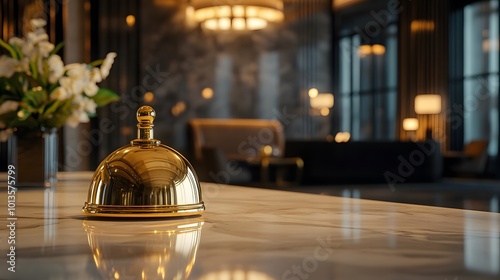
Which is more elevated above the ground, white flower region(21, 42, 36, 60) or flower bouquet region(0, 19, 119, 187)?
white flower region(21, 42, 36, 60)

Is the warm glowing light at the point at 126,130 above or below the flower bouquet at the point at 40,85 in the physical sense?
below

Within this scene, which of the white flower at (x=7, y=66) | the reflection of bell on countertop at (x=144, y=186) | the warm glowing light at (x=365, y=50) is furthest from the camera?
the warm glowing light at (x=365, y=50)

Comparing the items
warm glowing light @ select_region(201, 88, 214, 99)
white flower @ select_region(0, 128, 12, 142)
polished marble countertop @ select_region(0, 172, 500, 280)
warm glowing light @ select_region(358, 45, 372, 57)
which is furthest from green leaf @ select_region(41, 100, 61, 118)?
warm glowing light @ select_region(358, 45, 372, 57)

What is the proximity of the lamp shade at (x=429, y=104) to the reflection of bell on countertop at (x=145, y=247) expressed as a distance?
7670mm

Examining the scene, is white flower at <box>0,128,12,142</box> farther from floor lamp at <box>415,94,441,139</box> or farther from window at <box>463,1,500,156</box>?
window at <box>463,1,500,156</box>

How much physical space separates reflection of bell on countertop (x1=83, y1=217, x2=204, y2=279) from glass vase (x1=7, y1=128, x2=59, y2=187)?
798 millimetres

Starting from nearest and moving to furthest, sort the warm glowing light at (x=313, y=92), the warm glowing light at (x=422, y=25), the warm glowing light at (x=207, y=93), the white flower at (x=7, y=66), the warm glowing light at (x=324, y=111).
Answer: the white flower at (x=7, y=66), the warm glowing light at (x=207, y=93), the warm glowing light at (x=422, y=25), the warm glowing light at (x=313, y=92), the warm glowing light at (x=324, y=111)

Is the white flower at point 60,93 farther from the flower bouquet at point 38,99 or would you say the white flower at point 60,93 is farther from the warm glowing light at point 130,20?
the warm glowing light at point 130,20

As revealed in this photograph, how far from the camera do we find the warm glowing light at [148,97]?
27.3 ft

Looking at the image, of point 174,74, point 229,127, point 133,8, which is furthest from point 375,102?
point 133,8

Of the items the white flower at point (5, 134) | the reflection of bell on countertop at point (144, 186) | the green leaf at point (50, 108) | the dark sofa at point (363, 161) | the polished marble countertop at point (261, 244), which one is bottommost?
the dark sofa at point (363, 161)

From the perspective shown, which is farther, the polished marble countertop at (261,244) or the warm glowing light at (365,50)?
the warm glowing light at (365,50)

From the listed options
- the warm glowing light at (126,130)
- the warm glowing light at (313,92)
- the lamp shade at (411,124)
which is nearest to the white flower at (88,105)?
the warm glowing light at (126,130)

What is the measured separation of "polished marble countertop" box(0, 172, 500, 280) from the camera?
452mm
